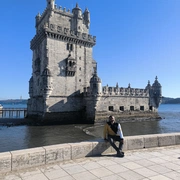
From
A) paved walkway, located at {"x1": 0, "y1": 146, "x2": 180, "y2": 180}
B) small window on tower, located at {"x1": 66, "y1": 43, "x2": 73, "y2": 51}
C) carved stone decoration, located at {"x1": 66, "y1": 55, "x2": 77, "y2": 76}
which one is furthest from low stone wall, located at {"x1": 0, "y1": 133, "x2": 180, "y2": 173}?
small window on tower, located at {"x1": 66, "y1": 43, "x2": 73, "y2": 51}

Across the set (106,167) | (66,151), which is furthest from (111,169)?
(66,151)

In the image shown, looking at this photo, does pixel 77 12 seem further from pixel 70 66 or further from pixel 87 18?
pixel 70 66

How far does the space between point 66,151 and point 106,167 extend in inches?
62.0

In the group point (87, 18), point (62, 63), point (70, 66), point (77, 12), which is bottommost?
point (70, 66)

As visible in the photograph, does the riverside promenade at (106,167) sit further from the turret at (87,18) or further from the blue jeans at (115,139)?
the turret at (87,18)

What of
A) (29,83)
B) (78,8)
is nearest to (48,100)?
(29,83)

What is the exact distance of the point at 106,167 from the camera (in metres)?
5.85

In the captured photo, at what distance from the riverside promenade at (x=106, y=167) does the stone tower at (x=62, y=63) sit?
967 inches

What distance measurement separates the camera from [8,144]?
17.4 metres

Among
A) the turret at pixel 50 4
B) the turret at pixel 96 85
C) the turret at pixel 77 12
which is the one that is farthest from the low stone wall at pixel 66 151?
the turret at pixel 77 12

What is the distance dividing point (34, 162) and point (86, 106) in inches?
1080

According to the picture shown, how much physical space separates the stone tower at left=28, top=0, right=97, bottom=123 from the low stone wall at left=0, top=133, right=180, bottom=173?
78.3 ft

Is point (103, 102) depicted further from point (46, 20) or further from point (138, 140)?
point (138, 140)

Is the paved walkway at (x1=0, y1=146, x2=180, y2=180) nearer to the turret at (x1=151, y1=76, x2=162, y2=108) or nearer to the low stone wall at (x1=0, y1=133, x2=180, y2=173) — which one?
the low stone wall at (x1=0, y1=133, x2=180, y2=173)
